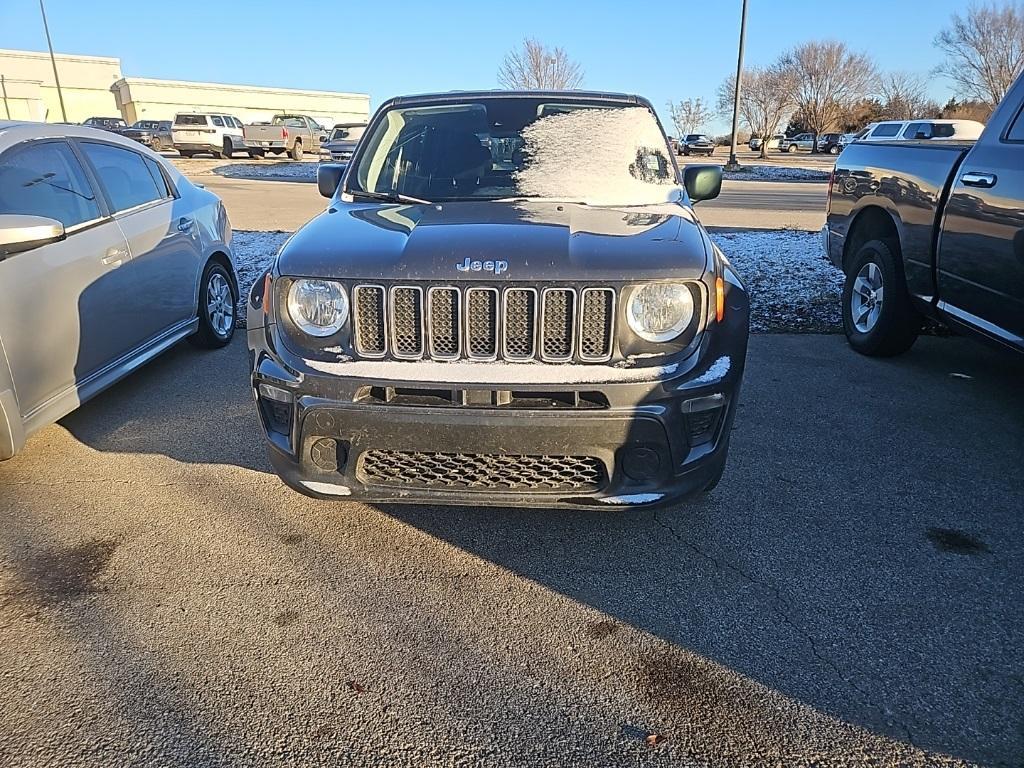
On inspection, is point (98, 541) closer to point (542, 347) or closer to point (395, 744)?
point (395, 744)

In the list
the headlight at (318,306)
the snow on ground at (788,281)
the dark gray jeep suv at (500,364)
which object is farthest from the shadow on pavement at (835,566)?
the snow on ground at (788,281)

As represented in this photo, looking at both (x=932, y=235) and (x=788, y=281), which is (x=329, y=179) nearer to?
(x=932, y=235)

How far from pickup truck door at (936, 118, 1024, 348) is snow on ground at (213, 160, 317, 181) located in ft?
64.6

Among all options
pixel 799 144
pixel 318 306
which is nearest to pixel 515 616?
pixel 318 306

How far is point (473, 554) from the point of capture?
9.87ft

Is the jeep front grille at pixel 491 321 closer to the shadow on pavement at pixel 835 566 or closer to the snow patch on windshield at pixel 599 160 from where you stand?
the shadow on pavement at pixel 835 566

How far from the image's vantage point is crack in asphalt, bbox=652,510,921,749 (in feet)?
7.02

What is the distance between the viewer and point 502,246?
270cm

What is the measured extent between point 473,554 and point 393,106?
8.96ft

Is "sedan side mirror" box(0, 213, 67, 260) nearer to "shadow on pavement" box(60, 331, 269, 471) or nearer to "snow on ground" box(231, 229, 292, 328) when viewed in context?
"shadow on pavement" box(60, 331, 269, 471)

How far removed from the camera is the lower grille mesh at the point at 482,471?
265 cm

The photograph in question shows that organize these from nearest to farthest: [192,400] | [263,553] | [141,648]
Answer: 1. [141,648]
2. [263,553]
3. [192,400]

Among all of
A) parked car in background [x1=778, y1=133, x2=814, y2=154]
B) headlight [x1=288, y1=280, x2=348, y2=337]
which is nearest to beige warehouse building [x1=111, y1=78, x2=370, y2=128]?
parked car in background [x1=778, y1=133, x2=814, y2=154]

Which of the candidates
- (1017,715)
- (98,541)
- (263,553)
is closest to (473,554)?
(263,553)
